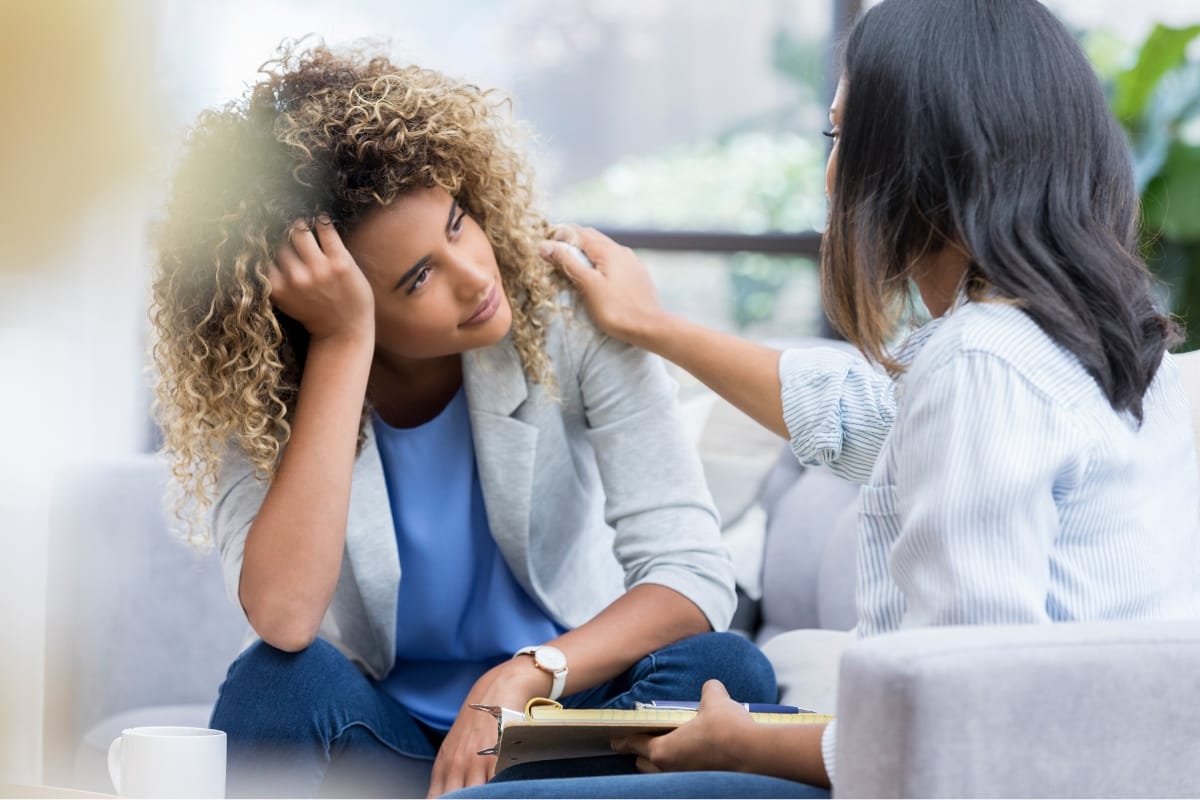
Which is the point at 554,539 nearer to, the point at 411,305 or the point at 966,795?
the point at 411,305

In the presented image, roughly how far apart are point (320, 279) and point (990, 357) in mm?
691

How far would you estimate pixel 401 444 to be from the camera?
141 cm

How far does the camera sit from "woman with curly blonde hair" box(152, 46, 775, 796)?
1.19m

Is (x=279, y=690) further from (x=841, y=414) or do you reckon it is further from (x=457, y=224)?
(x=841, y=414)

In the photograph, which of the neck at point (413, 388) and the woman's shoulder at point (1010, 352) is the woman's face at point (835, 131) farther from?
the neck at point (413, 388)

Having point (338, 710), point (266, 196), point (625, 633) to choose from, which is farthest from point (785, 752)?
point (266, 196)

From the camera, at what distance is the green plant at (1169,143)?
2.97m

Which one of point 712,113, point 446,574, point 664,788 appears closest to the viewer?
point 664,788

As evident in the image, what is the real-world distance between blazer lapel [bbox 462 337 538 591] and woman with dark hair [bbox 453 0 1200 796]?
1.55 feet

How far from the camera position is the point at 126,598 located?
1805mm

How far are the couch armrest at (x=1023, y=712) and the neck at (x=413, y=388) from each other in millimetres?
836

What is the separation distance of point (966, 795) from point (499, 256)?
0.87m

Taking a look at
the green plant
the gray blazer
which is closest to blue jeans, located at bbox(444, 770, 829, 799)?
the gray blazer

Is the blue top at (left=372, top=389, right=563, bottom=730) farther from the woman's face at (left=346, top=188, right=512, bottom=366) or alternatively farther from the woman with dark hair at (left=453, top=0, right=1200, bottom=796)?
the woman with dark hair at (left=453, top=0, right=1200, bottom=796)
